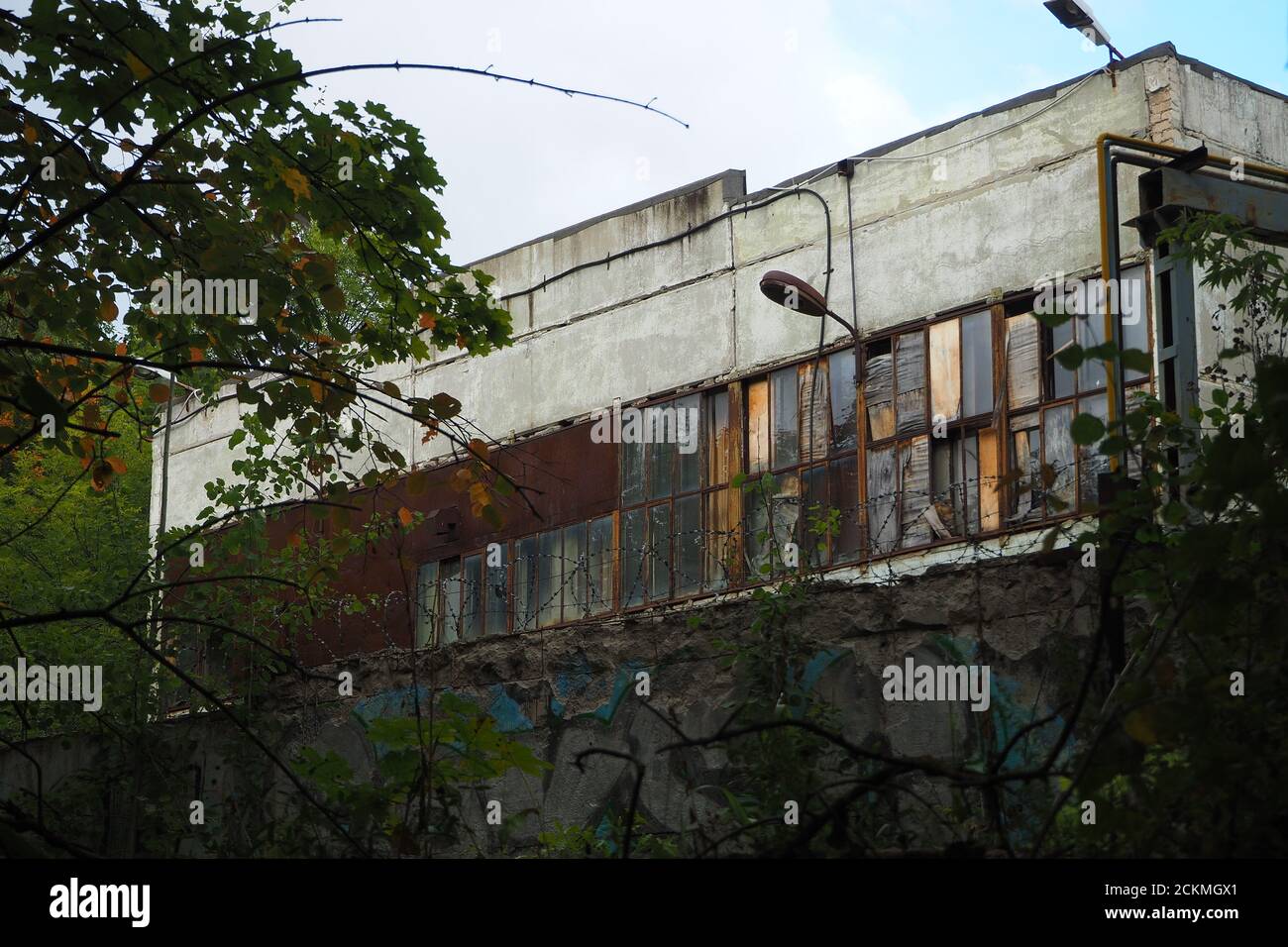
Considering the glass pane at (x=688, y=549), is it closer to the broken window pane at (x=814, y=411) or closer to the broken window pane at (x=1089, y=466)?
the broken window pane at (x=814, y=411)

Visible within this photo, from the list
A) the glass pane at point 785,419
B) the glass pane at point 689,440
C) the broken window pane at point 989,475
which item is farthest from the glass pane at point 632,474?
the broken window pane at point 989,475

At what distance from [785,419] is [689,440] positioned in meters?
1.35

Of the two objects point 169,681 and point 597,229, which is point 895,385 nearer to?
point 597,229

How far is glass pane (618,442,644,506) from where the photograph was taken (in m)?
17.0

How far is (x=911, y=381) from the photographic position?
14.6m

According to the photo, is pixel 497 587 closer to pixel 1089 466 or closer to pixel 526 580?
pixel 526 580

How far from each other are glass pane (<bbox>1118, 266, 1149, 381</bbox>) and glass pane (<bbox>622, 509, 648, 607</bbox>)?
19.5ft

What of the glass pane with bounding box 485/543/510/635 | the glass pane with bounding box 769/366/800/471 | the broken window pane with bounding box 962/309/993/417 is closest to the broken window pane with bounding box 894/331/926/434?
the broken window pane with bounding box 962/309/993/417

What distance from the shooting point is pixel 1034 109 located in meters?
14.2

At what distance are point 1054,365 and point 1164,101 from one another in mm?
2570

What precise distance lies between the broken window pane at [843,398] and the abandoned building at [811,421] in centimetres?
3

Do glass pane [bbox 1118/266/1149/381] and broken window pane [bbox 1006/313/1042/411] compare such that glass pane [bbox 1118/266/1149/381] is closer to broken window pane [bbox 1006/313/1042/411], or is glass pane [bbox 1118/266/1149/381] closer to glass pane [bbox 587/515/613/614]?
broken window pane [bbox 1006/313/1042/411]

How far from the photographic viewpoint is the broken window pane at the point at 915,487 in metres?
14.3

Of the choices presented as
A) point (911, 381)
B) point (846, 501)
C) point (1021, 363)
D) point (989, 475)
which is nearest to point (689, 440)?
point (846, 501)
